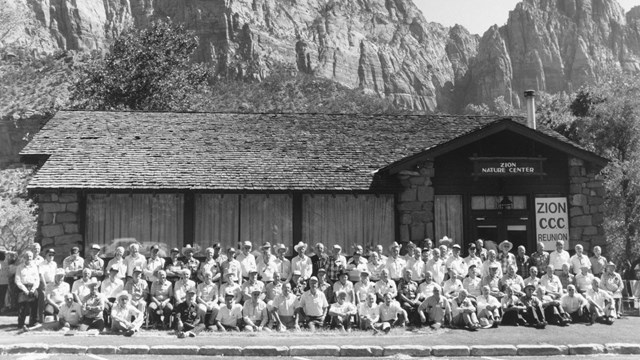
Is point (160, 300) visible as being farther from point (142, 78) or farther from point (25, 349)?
point (142, 78)

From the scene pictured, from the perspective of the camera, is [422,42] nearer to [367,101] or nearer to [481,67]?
[481,67]

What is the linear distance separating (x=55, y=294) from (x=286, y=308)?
4.65 m

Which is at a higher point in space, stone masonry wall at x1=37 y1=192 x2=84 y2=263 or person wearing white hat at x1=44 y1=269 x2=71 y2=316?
stone masonry wall at x1=37 y1=192 x2=84 y2=263

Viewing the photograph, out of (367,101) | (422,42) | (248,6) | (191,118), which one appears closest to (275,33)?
(248,6)

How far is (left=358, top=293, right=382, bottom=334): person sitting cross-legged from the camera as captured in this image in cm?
1312

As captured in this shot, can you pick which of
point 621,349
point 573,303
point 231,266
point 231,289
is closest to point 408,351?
point 621,349

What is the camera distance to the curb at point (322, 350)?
1092 centimetres

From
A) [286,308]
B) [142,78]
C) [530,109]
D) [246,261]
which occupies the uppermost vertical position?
[142,78]

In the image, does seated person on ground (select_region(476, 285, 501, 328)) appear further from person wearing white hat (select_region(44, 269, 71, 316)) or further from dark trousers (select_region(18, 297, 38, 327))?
dark trousers (select_region(18, 297, 38, 327))

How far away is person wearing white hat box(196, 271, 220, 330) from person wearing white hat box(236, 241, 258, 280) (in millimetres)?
844

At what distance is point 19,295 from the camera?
1305cm

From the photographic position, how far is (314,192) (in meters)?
16.6

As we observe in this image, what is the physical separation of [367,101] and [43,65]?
40615 millimetres

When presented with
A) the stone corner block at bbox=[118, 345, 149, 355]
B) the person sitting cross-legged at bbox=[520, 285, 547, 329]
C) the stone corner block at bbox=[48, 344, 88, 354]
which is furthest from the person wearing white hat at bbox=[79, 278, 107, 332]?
the person sitting cross-legged at bbox=[520, 285, 547, 329]
